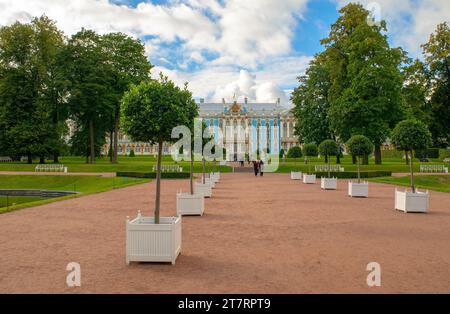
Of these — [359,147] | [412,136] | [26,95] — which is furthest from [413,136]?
[26,95]

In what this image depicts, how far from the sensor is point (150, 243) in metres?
6.86

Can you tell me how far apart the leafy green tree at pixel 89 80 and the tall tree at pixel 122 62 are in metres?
0.65

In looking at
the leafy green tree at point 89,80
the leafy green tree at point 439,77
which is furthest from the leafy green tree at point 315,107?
the leafy green tree at point 89,80

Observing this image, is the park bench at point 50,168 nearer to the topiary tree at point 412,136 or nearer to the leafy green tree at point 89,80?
the leafy green tree at point 89,80

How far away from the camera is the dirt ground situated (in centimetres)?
563

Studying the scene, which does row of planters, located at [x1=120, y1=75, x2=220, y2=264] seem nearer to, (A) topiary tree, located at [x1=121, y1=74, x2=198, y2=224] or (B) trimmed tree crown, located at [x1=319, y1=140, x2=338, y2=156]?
(A) topiary tree, located at [x1=121, y1=74, x2=198, y2=224]

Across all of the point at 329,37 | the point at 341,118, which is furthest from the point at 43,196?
the point at 329,37

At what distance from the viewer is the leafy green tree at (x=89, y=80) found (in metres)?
43.2

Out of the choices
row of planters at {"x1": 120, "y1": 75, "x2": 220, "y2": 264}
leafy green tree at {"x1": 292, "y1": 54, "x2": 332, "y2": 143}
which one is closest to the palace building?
leafy green tree at {"x1": 292, "y1": 54, "x2": 332, "y2": 143}

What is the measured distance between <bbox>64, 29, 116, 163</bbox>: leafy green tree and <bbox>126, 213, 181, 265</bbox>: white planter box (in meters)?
38.1

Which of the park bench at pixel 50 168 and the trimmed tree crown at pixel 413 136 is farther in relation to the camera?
the park bench at pixel 50 168

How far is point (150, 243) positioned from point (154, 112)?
2533mm
